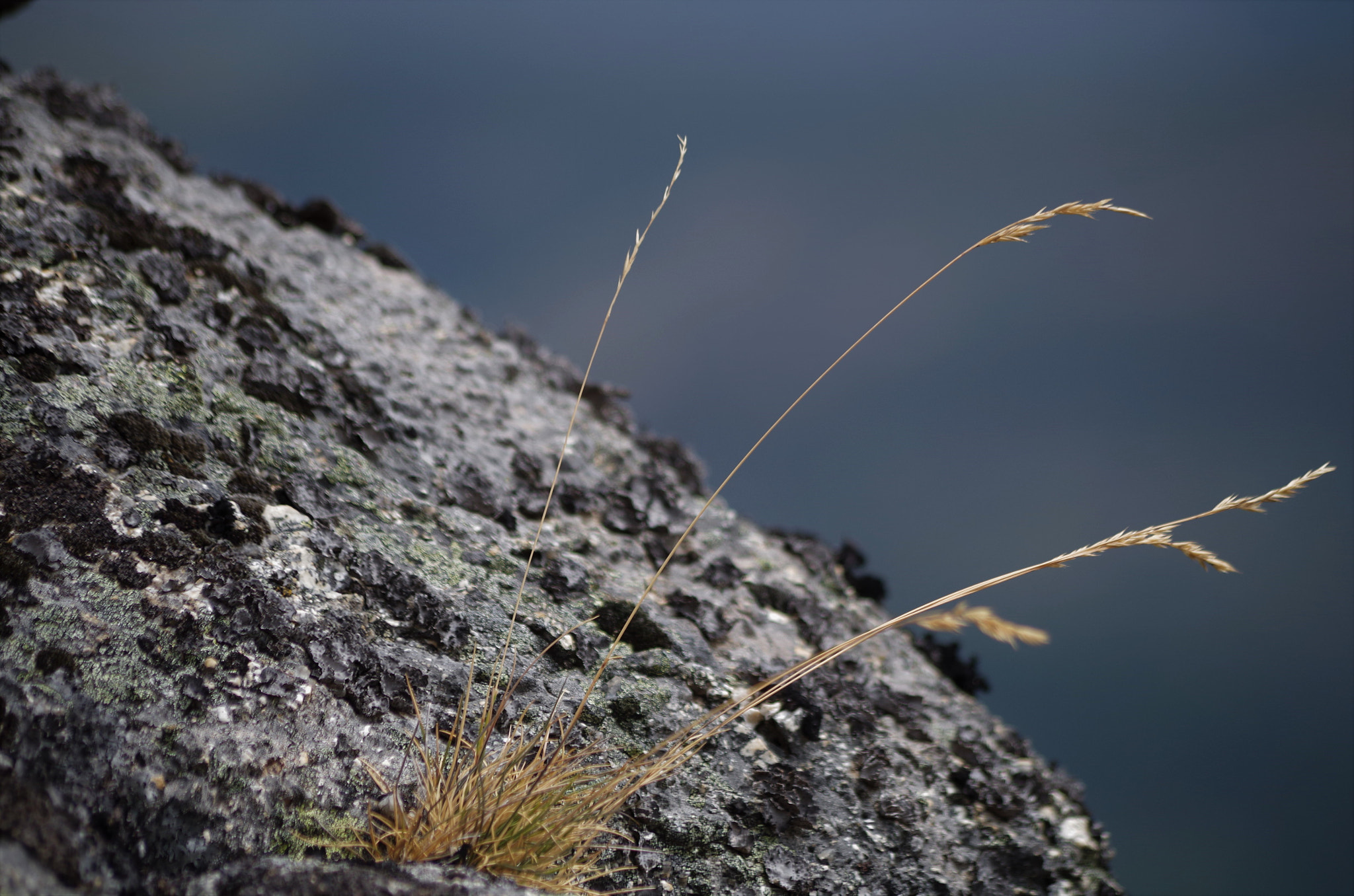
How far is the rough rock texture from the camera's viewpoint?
1749 millimetres

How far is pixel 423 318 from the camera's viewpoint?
Result: 5.36 meters

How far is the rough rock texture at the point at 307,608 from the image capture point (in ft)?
5.74

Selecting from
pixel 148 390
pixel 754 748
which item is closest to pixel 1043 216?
pixel 754 748

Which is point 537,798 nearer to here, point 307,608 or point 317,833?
point 317,833

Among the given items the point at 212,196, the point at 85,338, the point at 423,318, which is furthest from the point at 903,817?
the point at 212,196

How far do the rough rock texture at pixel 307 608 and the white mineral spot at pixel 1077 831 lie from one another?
19 millimetres

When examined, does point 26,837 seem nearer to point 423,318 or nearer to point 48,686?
point 48,686

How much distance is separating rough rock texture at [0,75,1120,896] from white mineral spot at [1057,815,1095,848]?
2 cm

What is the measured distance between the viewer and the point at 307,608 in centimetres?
240

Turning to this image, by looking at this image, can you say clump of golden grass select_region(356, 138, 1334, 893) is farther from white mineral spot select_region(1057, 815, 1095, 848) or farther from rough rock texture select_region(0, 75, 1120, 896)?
white mineral spot select_region(1057, 815, 1095, 848)

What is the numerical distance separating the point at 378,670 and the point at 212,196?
442 cm

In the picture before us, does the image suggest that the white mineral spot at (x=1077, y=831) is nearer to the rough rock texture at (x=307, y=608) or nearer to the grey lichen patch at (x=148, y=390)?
the rough rock texture at (x=307, y=608)

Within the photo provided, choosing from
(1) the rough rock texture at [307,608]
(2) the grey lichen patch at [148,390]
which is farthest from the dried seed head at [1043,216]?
(2) the grey lichen patch at [148,390]

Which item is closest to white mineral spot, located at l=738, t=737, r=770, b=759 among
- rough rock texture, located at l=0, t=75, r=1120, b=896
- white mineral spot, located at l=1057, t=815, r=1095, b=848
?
rough rock texture, located at l=0, t=75, r=1120, b=896
